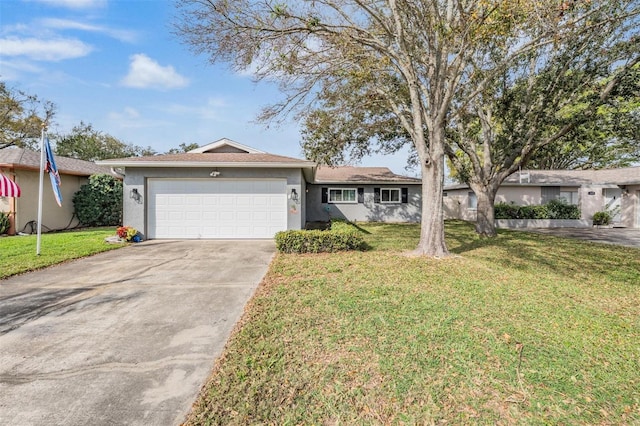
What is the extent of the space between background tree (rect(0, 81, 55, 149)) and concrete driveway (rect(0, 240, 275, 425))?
71.3 ft

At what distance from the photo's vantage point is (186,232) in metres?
11.6

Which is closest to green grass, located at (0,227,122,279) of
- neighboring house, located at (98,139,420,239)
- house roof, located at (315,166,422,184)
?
neighboring house, located at (98,139,420,239)

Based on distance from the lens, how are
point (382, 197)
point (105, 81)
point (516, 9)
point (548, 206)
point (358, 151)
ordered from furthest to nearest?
point (382, 197)
point (548, 206)
point (358, 151)
point (105, 81)
point (516, 9)

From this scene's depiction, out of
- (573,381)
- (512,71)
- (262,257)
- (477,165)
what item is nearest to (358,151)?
(477,165)

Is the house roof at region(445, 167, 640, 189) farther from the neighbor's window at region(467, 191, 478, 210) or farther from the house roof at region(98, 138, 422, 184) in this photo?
the house roof at region(98, 138, 422, 184)

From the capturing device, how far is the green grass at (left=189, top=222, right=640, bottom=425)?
7.91 feet

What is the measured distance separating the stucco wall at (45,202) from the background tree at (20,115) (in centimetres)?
972

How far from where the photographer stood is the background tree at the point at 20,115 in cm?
2077

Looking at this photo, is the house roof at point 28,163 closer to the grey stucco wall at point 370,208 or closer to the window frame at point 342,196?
the grey stucco wall at point 370,208

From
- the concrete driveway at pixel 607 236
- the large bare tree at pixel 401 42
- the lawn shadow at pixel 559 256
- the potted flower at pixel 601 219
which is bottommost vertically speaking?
the lawn shadow at pixel 559 256

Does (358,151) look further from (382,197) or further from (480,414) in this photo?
(480,414)

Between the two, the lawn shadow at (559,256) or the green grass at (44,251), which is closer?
the green grass at (44,251)

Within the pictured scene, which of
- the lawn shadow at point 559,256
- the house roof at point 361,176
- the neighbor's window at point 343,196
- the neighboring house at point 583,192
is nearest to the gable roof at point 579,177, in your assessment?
the neighboring house at point 583,192

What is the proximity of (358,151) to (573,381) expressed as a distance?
12272 mm
